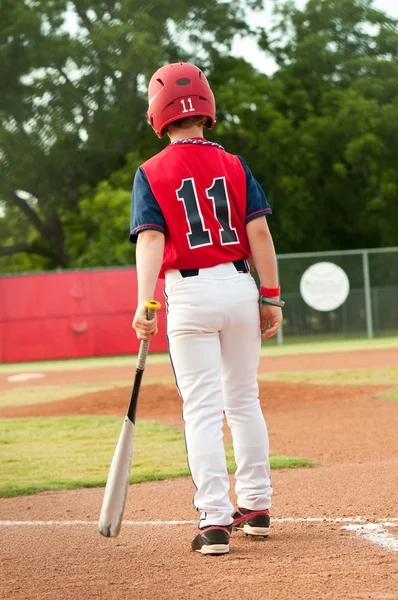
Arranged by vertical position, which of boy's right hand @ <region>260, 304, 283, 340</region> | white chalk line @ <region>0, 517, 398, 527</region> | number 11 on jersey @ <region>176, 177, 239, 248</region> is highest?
number 11 on jersey @ <region>176, 177, 239, 248</region>

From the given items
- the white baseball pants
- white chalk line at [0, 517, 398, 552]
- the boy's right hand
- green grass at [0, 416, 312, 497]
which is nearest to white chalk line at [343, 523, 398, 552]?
white chalk line at [0, 517, 398, 552]

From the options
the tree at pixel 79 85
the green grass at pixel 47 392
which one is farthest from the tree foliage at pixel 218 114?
the green grass at pixel 47 392

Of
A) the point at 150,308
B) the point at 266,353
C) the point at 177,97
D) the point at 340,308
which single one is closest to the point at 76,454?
the point at 150,308

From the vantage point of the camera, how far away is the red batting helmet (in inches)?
164

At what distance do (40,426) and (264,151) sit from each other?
22.5 m

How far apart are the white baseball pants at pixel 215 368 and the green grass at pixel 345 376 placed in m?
8.99

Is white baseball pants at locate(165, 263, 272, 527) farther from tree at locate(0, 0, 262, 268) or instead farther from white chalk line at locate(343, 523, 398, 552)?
tree at locate(0, 0, 262, 268)

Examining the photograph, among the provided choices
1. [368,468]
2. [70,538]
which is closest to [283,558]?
[70,538]

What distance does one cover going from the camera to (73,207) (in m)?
33.8

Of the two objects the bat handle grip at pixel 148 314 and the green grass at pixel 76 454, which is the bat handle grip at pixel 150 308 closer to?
the bat handle grip at pixel 148 314

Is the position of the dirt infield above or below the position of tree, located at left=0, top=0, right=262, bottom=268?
below

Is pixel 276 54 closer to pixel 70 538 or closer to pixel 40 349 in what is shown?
pixel 40 349

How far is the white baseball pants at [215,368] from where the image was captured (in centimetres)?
400

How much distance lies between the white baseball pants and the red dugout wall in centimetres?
1983
